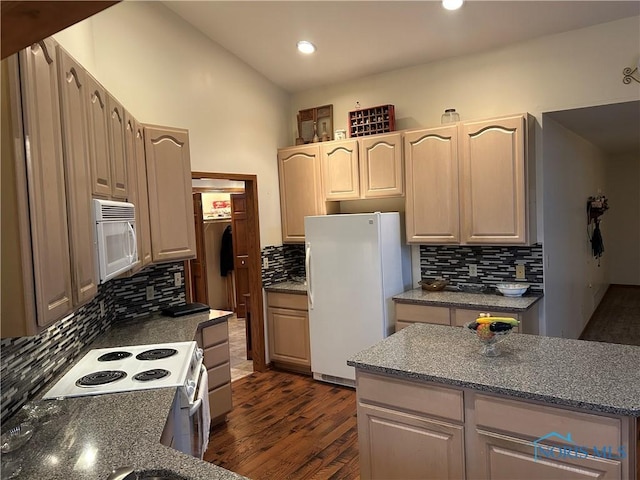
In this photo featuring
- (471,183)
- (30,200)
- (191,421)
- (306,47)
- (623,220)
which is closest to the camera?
(30,200)

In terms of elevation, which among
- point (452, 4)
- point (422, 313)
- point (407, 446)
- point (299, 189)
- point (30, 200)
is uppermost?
point (452, 4)

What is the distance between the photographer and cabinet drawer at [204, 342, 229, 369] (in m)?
3.23

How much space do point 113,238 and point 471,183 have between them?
104 inches

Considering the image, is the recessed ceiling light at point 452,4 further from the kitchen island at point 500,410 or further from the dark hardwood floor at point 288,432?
the dark hardwood floor at point 288,432

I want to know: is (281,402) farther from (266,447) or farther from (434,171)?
(434,171)

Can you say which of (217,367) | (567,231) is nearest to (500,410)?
(217,367)

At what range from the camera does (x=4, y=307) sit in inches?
46.6

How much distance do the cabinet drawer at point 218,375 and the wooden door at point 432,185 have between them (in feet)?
6.01

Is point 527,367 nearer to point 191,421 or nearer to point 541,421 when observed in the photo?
point 541,421

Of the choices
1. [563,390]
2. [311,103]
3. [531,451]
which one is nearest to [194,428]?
[531,451]

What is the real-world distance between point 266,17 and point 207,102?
2.98ft

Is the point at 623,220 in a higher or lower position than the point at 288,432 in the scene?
higher

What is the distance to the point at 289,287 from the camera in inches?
174

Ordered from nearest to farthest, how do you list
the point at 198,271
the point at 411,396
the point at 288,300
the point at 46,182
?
the point at 46,182 → the point at 411,396 → the point at 288,300 → the point at 198,271
